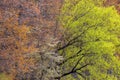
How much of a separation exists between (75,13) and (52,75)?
4433 millimetres

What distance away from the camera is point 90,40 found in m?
20.1

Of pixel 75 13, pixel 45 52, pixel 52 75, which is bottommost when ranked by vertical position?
pixel 52 75

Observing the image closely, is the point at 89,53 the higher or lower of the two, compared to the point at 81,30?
lower

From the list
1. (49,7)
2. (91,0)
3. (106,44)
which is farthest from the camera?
(49,7)

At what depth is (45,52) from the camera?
18.2m

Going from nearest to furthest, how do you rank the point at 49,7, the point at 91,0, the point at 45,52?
the point at 45,52, the point at 91,0, the point at 49,7

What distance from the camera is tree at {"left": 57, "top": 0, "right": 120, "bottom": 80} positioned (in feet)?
65.2

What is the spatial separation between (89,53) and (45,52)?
10.5 ft

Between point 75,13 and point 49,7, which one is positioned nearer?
point 75,13

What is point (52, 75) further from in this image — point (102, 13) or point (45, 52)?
point (102, 13)

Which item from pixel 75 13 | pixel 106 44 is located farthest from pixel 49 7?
pixel 106 44

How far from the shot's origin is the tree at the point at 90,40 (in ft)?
65.2

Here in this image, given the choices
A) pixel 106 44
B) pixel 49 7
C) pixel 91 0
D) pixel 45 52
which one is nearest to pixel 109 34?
pixel 106 44

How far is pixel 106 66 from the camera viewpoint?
19.9 meters
